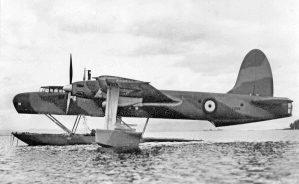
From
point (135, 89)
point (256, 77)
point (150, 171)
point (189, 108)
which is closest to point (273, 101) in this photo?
point (256, 77)

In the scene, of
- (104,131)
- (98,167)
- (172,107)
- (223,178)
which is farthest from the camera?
(172,107)

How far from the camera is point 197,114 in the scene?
90.2 ft

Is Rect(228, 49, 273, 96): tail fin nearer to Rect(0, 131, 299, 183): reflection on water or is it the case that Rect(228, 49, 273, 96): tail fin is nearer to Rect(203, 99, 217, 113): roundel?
Rect(203, 99, 217, 113): roundel

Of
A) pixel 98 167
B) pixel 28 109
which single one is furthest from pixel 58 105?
pixel 98 167

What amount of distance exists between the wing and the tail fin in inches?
256

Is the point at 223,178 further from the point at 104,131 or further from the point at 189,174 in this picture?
the point at 104,131

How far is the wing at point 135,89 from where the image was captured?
73.6 ft

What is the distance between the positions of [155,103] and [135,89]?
268 centimetres

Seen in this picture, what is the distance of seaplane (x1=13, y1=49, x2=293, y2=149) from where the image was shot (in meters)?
23.8

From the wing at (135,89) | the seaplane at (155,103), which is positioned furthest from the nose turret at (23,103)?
the wing at (135,89)

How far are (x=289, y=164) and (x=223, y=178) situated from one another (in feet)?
17.3

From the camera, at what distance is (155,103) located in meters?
26.6

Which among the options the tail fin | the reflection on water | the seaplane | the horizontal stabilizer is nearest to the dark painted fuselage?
the seaplane

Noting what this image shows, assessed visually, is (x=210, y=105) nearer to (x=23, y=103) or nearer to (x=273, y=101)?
(x=273, y=101)
